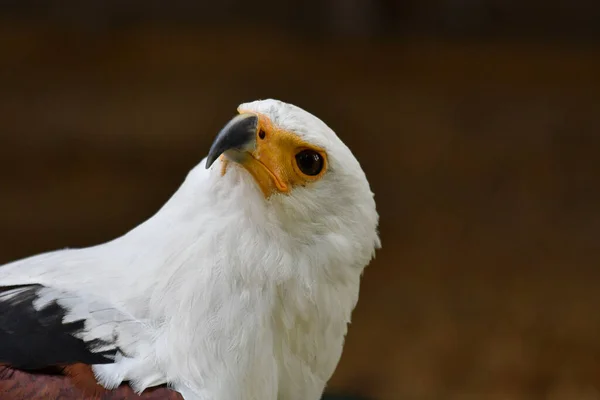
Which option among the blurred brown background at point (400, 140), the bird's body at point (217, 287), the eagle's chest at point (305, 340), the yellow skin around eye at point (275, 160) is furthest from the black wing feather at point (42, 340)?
the blurred brown background at point (400, 140)

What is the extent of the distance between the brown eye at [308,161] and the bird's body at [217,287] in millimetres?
25

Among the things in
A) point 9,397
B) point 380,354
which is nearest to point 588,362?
point 380,354

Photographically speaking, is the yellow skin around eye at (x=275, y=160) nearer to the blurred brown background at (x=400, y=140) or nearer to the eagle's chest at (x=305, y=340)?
the eagle's chest at (x=305, y=340)

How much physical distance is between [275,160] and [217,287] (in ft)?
1.09

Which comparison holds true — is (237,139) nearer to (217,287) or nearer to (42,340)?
(217,287)

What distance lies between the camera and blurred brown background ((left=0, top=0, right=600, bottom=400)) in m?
5.35

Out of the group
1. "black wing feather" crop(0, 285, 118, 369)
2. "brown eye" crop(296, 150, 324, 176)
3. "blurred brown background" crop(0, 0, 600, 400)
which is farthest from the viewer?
"blurred brown background" crop(0, 0, 600, 400)

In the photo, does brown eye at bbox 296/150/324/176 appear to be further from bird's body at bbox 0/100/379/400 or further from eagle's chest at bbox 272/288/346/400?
eagle's chest at bbox 272/288/346/400

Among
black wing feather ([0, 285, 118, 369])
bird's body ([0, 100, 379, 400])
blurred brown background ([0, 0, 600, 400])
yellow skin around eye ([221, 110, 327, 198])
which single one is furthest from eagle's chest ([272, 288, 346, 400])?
blurred brown background ([0, 0, 600, 400])

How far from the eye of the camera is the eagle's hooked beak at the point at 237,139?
2076 millimetres

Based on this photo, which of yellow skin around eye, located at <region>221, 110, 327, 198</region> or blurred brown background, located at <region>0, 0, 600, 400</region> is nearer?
yellow skin around eye, located at <region>221, 110, 327, 198</region>

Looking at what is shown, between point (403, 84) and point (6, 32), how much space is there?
343 cm

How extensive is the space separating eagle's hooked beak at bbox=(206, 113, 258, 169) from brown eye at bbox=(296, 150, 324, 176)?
0.38 feet

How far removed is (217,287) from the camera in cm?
216
